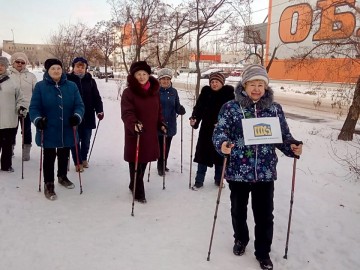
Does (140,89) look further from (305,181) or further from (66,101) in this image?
(305,181)

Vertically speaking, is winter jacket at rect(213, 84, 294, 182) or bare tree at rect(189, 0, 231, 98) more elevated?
bare tree at rect(189, 0, 231, 98)

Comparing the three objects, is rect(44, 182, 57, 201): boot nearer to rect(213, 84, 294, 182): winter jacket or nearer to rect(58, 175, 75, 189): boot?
rect(58, 175, 75, 189): boot

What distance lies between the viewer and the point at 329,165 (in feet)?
20.9

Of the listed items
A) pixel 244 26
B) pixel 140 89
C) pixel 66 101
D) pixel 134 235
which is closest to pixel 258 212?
pixel 134 235

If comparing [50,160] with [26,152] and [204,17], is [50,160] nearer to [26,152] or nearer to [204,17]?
[26,152]

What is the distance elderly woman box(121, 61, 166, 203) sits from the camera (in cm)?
398

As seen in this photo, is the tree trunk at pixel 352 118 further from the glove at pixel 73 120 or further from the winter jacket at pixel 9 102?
the winter jacket at pixel 9 102

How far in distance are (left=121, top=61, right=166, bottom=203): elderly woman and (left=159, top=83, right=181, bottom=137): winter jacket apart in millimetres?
939

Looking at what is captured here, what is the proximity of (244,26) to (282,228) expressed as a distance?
11028 millimetres

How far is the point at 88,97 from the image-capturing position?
5.30 meters

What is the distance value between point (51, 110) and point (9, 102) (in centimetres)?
129

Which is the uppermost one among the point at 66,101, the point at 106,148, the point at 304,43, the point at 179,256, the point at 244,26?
the point at 304,43

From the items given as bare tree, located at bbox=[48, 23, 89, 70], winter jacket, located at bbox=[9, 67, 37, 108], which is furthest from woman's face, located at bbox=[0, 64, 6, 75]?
bare tree, located at bbox=[48, 23, 89, 70]

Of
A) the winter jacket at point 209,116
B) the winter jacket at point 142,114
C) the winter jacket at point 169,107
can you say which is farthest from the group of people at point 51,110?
the winter jacket at point 209,116
